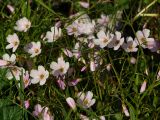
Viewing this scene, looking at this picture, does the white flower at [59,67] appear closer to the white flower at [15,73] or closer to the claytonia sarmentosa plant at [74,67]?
the claytonia sarmentosa plant at [74,67]

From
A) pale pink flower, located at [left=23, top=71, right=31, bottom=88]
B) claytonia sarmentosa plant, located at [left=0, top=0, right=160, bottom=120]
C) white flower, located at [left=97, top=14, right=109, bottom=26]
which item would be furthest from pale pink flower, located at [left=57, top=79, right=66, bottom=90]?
white flower, located at [left=97, top=14, right=109, bottom=26]

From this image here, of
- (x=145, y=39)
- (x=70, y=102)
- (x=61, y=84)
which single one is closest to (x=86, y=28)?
(x=145, y=39)

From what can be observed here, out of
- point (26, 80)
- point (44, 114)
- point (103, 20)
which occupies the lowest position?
point (44, 114)

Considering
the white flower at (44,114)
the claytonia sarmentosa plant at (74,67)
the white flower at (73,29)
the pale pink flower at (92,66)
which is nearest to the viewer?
the white flower at (44,114)

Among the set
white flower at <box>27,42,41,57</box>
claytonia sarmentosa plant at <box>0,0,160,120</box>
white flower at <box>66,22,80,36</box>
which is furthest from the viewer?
white flower at <box>66,22,80,36</box>

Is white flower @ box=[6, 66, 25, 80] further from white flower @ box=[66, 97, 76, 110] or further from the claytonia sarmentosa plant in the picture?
white flower @ box=[66, 97, 76, 110]

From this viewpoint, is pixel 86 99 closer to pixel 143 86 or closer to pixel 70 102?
pixel 70 102

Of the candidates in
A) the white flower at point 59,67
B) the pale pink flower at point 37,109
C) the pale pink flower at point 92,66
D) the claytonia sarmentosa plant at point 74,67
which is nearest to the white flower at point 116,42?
the claytonia sarmentosa plant at point 74,67
